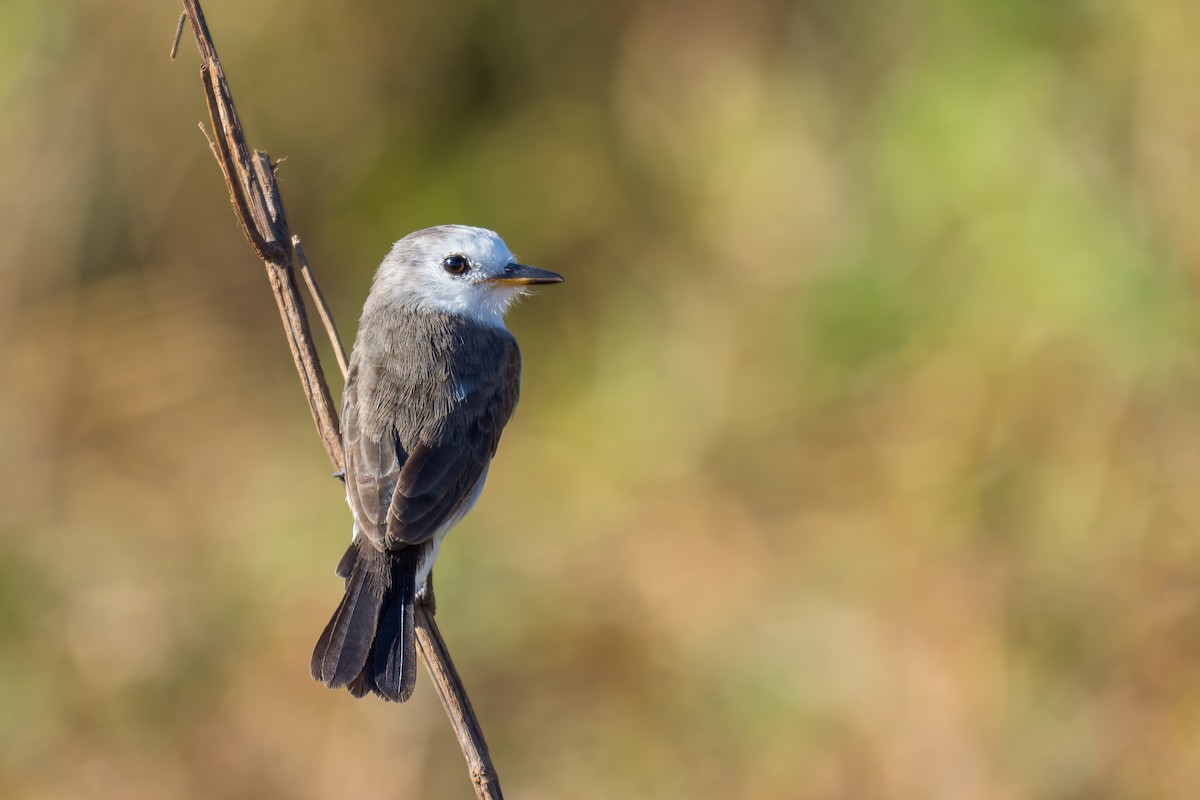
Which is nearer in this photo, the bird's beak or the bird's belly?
the bird's belly

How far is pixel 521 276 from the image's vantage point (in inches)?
187

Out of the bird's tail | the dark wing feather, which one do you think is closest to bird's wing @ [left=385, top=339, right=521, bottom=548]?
the dark wing feather

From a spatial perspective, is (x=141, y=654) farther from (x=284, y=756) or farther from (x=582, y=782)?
(x=582, y=782)

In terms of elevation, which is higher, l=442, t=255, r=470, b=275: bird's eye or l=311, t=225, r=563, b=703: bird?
l=442, t=255, r=470, b=275: bird's eye

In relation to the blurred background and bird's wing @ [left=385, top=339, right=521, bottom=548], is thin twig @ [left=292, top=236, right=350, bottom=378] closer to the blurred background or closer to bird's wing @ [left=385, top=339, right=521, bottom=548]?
bird's wing @ [left=385, top=339, right=521, bottom=548]

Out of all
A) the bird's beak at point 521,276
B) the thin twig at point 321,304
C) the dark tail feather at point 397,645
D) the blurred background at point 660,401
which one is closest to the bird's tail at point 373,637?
the dark tail feather at point 397,645

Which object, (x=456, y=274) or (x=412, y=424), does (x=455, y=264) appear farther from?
(x=412, y=424)

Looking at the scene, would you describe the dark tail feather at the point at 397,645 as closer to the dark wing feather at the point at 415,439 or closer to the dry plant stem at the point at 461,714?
the dry plant stem at the point at 461,714

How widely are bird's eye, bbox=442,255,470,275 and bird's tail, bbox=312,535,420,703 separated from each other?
4.15 ft

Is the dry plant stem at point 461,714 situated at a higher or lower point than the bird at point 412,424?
lower

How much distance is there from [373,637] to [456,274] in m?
1.58

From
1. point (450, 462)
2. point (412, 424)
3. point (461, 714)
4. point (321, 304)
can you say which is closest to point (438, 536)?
point (450, 462)

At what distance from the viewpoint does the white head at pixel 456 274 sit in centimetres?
477

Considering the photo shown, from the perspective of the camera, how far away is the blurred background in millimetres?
6051
